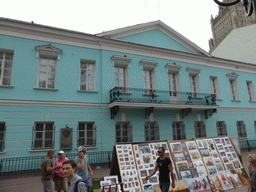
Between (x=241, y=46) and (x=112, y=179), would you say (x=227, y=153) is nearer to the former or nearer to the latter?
(x=112, y=179)

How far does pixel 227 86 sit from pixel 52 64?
16.0m

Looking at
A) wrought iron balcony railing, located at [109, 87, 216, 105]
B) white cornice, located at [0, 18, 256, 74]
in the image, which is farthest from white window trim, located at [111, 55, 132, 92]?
wrought iron balcony railing, located at [109, 87, 216, 105]

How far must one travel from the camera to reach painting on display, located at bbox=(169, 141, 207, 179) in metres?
6.10

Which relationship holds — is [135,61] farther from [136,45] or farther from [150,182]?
[150,182]

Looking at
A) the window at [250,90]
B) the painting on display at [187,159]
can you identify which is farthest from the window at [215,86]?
the painting on display at [187,159]

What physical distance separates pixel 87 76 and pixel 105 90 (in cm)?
156

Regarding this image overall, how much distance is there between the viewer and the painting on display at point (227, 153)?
694cm

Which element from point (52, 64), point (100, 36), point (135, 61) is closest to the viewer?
point (52, 64)

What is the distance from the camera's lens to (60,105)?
1105 centimetres

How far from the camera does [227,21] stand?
219 feet

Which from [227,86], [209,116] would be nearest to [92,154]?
[209,116]

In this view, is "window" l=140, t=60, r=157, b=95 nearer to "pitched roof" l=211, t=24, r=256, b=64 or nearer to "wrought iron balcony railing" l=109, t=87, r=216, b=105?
"wrought iron balcony railing" l=109, t=87, r=216, b=105

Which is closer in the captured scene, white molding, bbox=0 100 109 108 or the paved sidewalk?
the paved sidewalk

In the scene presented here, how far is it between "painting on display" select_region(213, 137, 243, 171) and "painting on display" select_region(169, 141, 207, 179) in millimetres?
1118
